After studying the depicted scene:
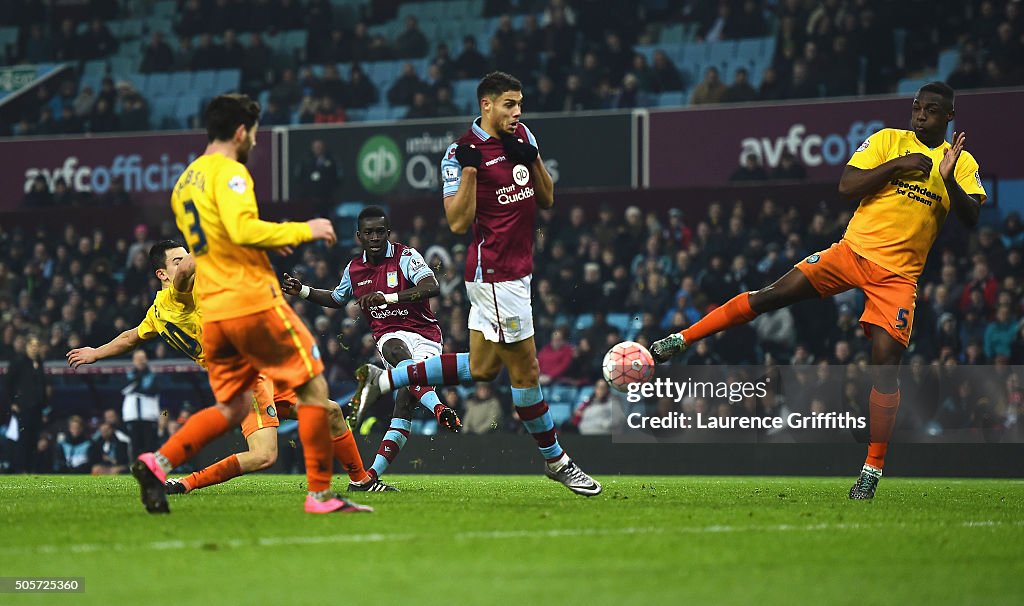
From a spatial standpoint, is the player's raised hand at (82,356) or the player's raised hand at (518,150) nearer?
the player's raised hand at (518,150)

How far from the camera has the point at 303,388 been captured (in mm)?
7348

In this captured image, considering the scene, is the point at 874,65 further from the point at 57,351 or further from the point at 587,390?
the point at 57,351

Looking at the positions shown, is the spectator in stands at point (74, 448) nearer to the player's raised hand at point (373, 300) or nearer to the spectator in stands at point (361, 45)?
the player's raised hand at point (373, 300)

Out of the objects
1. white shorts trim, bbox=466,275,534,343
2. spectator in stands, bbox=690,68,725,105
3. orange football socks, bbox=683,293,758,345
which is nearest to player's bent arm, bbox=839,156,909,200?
orange football socks, bbox=683,293,758,345

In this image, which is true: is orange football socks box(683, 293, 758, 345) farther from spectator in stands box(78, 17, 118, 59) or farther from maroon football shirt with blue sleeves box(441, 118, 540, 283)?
spectator in stands box(78, 17, 118, 59)

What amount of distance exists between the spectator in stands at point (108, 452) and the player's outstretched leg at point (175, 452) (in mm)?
10493

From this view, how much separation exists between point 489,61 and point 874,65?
6683mm

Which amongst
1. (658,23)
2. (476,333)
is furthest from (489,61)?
(476,333)

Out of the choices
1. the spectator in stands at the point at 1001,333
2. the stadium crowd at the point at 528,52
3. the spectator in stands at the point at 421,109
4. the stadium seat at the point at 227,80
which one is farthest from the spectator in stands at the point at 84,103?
the spectator in stands at the point at 1001,333

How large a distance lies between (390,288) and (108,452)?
7.95 metres

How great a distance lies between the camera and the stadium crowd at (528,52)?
20.9 meters

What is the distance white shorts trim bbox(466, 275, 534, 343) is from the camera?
8.62m

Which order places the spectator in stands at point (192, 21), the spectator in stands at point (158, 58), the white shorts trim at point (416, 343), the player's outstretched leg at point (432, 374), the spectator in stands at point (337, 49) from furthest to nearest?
the spectator in stands at point (192, 21) < the spectator in stands at point (158, 58) < the spectator in stands at point (337, 49) < the white shorts trim at point (416, 343) < the player's outstretched leg at point (432, 374)

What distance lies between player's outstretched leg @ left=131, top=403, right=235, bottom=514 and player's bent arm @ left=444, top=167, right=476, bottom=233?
1610mm
